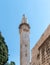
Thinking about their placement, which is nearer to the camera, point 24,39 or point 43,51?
point 43,51

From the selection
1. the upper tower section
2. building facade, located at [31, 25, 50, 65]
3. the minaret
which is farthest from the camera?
the upper tower section

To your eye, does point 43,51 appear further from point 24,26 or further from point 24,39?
point 24,39

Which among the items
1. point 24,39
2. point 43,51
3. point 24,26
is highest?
point 24,26

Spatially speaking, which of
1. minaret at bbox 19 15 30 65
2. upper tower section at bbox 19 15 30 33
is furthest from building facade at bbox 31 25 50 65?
upper tower section at bbox 19 15 30 33

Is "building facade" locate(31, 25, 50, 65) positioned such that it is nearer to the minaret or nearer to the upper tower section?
the minaret

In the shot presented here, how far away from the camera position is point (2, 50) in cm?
2008

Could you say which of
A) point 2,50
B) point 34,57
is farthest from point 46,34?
point 2,50

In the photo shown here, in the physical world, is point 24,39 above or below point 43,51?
above

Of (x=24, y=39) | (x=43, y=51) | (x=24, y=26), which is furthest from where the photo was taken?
(x=24, y=39)

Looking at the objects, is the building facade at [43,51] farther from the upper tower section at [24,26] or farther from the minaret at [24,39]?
the upper tower section at [24,26]

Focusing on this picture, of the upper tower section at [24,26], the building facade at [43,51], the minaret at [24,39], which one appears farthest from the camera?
the upper tower section at [24,26]

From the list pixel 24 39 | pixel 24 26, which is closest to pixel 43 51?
pixel 24 26

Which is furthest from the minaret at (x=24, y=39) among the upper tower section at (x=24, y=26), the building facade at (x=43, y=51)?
the building facade at (x=43, y=51)

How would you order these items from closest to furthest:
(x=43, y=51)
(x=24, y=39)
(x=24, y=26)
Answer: (x=43, y=51) < (x=24, y=26) < (x=24, y=39)
